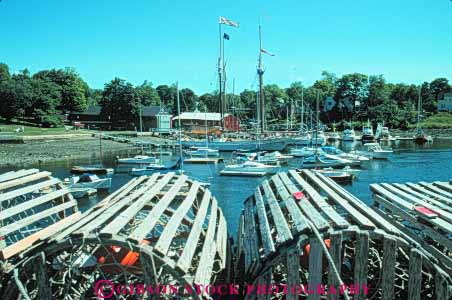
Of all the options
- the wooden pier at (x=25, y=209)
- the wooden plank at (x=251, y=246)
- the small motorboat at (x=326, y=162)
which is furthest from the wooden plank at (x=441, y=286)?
the small motorboat at (x=326, y=162)

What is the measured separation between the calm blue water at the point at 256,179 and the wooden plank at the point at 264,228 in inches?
458

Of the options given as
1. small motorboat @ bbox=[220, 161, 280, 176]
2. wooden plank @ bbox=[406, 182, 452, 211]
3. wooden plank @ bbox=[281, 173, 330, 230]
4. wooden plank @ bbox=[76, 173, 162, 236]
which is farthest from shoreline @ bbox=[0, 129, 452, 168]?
wooden plank @ bbox=[406, 182, 452, 211]

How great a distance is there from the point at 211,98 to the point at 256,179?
104733mm

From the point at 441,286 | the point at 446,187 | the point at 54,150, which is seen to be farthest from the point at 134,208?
the point at 54,150

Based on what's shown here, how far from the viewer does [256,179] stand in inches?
1476

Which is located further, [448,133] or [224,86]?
[448,133]

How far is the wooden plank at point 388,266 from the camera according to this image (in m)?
5.24

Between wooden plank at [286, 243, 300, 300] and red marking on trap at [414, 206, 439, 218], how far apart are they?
260cm

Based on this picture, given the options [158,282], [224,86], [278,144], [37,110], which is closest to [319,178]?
[158,282]

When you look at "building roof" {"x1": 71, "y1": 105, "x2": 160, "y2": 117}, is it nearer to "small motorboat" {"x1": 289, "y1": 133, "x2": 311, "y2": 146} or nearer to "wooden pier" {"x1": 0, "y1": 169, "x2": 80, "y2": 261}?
"small motorboat" {"x1": 289, "y1": 133, "x2": 311, "y2": 146}

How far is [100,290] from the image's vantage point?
6.24 metres

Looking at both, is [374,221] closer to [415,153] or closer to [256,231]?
[256,231]

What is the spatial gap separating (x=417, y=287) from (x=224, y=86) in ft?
220

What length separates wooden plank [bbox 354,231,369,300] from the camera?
5.23 meters
